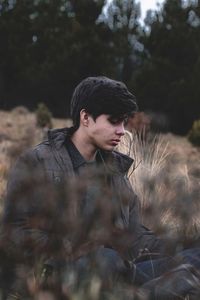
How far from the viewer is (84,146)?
10.1ft

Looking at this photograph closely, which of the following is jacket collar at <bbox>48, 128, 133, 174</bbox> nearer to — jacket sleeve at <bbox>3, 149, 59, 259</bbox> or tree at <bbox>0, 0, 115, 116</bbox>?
jacket sleeve at <bbox>3, 149, 59, 259</bbox>

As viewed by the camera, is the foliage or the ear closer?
the ear

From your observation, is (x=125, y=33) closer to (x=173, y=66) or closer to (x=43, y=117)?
(x=173, y=66)

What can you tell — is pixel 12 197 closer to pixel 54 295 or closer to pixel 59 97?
pixel 54 295

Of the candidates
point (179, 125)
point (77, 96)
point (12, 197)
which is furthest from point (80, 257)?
point (179, 125)

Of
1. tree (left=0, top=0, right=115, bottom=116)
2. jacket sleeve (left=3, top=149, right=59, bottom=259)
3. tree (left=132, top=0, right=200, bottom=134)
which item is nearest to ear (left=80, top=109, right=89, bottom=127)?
Answer: jacket sleeve (left=3, top=149, right=59, bottom=259)

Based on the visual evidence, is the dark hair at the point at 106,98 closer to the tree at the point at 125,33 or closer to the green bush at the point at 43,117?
the green bush at the point at 43,117

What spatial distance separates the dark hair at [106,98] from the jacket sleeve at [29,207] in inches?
48.2

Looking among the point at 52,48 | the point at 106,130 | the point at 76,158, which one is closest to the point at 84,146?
the point at 76,158

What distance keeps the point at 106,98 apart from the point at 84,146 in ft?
0.91

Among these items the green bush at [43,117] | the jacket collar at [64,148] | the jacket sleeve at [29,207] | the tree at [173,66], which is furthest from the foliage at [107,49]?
the jacket sleeve at [29,207]

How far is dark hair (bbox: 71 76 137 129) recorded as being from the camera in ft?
9.43

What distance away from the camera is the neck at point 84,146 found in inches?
122

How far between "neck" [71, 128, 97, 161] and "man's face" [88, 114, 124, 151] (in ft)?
0.20
